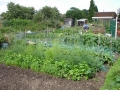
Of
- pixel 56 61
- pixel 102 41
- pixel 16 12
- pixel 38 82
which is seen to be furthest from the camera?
pixel 16 12

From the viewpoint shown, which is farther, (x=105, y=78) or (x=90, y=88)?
(x=105, y=78)

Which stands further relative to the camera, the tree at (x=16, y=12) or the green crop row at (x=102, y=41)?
the tree at (x=16, y=12)

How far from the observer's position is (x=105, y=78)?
4.98 m

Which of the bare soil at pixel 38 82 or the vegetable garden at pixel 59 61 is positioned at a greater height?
the vegetable garden at pixel 59 61

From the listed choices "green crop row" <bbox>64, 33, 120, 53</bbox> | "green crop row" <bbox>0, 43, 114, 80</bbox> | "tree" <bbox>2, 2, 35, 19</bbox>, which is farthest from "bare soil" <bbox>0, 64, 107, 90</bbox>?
"tree" <bbox>2, 2, 35, 19</bbox>

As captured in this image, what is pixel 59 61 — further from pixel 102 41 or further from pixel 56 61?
pixel 102 41

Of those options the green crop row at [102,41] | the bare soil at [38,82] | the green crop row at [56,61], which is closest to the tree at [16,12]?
the green crop row at [102,41]

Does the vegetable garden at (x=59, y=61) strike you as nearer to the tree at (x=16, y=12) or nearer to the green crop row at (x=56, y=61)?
the green crop row at (x=56, y=61)

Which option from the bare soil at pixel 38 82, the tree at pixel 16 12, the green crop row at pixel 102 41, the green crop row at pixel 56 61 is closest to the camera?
the bare soil at pixel 38 82

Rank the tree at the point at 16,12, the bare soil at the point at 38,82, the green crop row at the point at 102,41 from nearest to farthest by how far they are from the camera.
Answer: the bare soil at the point at 38,82 → the green crop row at the point at 102,41 → the tree at the point at 16,12

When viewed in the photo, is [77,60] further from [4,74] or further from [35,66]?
[4,74]

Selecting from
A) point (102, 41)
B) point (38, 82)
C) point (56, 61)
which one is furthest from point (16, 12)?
point (38, 82)

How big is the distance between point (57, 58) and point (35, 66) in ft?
2.30

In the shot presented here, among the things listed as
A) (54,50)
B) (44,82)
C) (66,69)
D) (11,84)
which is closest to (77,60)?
(66,69)
